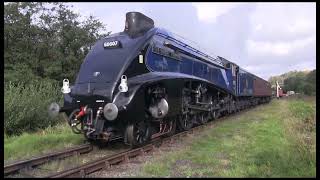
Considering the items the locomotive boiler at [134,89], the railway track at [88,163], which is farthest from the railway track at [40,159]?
the locomotive boiler at [134,89]

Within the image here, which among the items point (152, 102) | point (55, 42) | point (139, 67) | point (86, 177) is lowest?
point (86, 177)

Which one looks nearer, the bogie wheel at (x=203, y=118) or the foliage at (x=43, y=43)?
the bogie wheel at (x=203, y=118)

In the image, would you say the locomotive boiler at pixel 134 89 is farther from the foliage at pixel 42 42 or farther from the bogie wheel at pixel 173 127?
the foliage at pixel 42 42

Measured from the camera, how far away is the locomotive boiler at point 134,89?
10227mm

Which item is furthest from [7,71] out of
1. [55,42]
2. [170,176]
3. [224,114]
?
[170,176]

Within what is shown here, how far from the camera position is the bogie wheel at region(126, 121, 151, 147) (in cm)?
1040

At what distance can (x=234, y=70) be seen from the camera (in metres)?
22.7

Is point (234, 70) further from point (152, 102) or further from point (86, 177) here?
point (86, 177)

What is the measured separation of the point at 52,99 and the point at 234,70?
407 inches

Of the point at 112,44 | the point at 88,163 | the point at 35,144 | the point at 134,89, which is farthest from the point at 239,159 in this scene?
the point at 35,144

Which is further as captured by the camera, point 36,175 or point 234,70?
point 234,70

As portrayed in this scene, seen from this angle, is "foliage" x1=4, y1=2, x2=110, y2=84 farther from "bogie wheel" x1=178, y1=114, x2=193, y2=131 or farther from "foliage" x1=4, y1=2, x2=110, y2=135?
"bogie wheel" x1=178, y1=114, x2=193, y2=131
